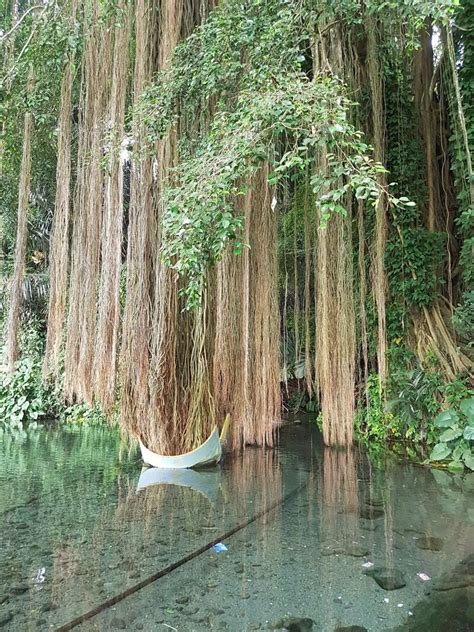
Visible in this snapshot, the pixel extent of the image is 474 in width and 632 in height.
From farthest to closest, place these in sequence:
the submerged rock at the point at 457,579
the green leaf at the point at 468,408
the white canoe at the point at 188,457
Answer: the white canoe at the point at 188,457 → the green leaf at the point at 468,408 → the submerged rock at the point at 457,579

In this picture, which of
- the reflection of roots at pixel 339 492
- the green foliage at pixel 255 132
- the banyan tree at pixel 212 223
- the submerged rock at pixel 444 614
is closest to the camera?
the submerged rock at pixel 444 614

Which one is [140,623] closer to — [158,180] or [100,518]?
[100,518]

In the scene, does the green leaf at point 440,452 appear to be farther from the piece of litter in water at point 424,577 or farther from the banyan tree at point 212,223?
the piece of litter in water at point 424,577

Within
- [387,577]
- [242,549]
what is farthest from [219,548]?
[387,577]

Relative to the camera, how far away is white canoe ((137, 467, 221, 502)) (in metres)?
2.92

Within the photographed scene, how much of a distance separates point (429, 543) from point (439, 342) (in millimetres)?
2523

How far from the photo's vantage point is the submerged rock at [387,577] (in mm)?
1605

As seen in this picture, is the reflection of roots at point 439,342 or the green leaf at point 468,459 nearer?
the green leaf at point 468,459

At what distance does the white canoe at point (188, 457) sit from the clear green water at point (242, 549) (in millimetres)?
180

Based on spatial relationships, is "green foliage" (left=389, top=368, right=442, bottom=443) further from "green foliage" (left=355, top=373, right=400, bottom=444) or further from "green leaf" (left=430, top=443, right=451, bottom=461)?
"green leaf" (left=430, top=443, right=451, bottom=461)

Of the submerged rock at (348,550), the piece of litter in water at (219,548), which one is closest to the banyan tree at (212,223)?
the piece of litter in water at (219,548)

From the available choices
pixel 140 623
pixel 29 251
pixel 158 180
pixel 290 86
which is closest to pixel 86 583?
pixel 140 623

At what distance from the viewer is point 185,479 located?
315cm

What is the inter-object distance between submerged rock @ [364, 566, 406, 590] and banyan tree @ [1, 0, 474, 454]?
1.32 m
